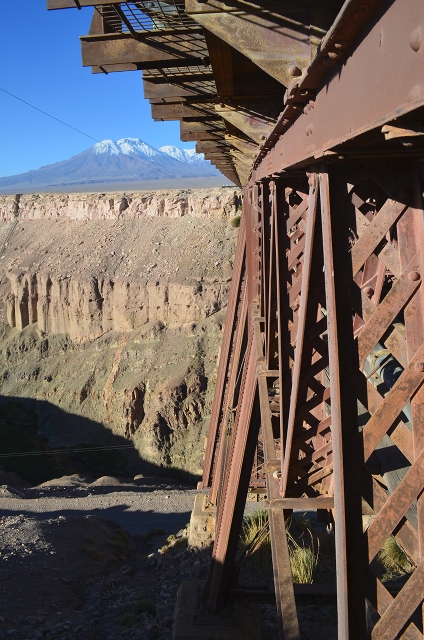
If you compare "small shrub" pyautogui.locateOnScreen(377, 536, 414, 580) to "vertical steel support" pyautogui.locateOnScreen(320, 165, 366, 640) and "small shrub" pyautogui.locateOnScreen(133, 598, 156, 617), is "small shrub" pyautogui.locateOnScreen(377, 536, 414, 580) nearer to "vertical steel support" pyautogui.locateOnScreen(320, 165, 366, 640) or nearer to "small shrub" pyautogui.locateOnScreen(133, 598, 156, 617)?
"small shrub" pyautogui.locateOnScreen(133, 598, 156, 617)

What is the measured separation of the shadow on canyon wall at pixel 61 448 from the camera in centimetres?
3594

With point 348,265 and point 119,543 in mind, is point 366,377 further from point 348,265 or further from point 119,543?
point 119,543

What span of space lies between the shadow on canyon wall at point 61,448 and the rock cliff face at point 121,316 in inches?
6.3

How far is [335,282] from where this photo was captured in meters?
2.14

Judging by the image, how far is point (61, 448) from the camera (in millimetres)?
40812

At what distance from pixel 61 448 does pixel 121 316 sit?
1187cm

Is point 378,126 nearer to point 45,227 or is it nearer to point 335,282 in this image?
point 335,282

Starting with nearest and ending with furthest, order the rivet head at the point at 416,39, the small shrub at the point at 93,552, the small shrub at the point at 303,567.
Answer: the rivet head at the point at 416,39, the small shrub at the point at 303,567, the small shrub at the point at 93,552

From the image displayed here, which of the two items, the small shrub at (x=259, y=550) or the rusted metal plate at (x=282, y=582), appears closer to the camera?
the rusted metal plate at (x=282, y=582)

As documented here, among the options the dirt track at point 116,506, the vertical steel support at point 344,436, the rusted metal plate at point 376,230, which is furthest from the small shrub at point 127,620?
the dirt track at point 116,506

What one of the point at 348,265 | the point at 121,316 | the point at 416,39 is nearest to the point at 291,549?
the point at 348,265

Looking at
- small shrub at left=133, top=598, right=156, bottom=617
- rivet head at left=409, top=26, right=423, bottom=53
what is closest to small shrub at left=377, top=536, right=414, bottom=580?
small shrub at left=133, top=598, right=156, bottom=617

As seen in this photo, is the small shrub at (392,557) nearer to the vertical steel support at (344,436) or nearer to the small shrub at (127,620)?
the small shrub at (127,620)

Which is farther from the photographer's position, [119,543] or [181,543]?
[119,543]
